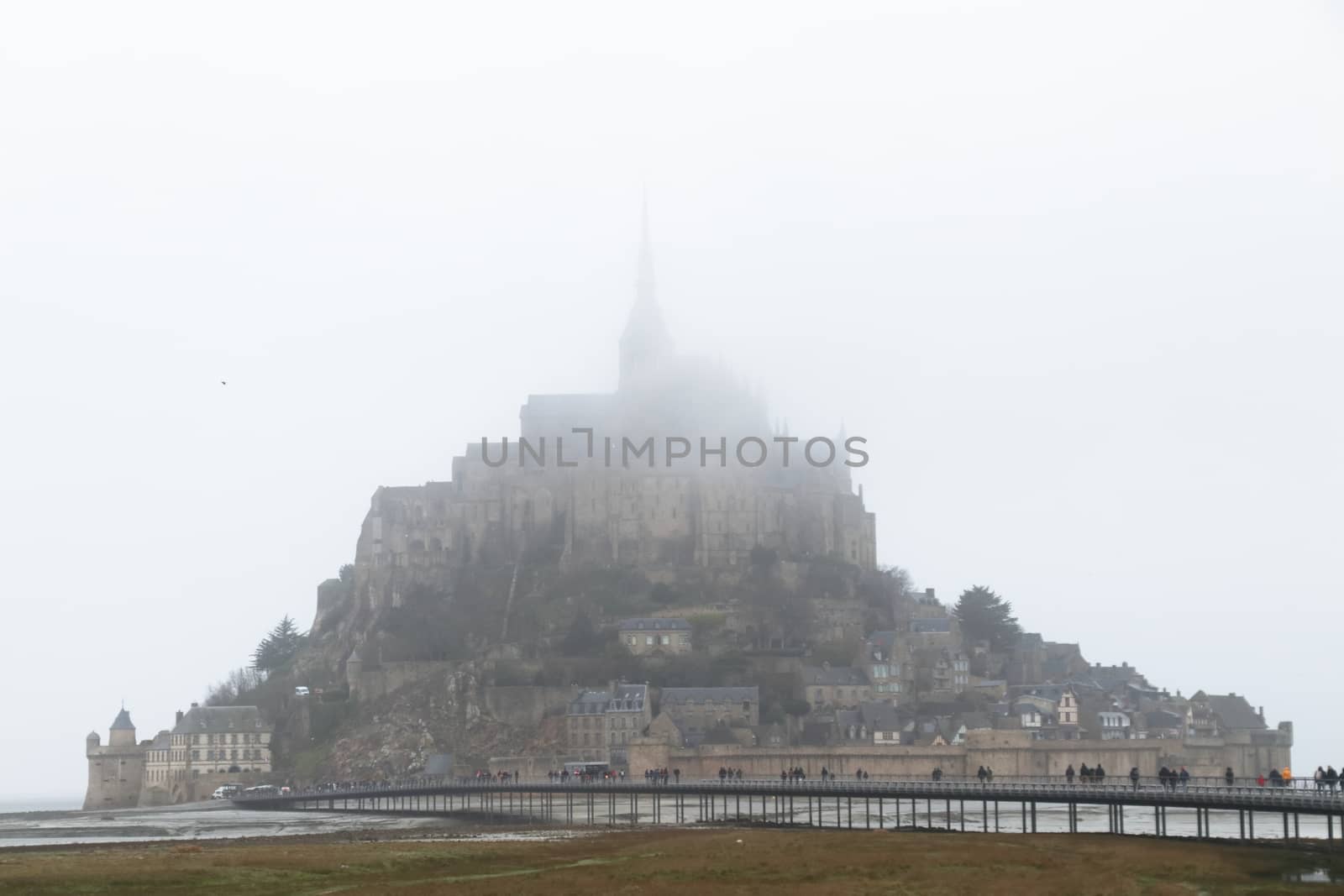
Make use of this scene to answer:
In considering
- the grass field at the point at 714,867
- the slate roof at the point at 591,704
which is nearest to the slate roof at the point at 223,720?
the slate roof at the point at 591,704

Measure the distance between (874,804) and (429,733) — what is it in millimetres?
35887

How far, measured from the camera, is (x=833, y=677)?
12081 cm

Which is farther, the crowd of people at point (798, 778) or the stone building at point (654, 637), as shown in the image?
the stone building at point (654, 637)

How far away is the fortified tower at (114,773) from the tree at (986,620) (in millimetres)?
59317

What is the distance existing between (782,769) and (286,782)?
3613cm

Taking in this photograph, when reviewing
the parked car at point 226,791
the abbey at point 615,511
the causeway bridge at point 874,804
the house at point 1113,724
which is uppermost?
the abbey at point 615,511

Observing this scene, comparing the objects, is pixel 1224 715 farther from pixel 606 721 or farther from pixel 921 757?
pixel 606 721

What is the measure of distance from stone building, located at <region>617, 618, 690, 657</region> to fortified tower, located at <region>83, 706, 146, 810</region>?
1426 inches

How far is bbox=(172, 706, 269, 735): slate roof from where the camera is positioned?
418ft

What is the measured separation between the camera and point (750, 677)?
402ft

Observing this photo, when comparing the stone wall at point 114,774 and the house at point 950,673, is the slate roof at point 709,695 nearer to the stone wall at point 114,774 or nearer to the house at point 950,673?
the house at point 950,673

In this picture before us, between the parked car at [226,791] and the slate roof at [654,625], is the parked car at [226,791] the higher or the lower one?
the lower one

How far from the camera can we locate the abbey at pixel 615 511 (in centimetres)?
13700

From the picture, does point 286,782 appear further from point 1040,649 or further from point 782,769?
point 1040,649
